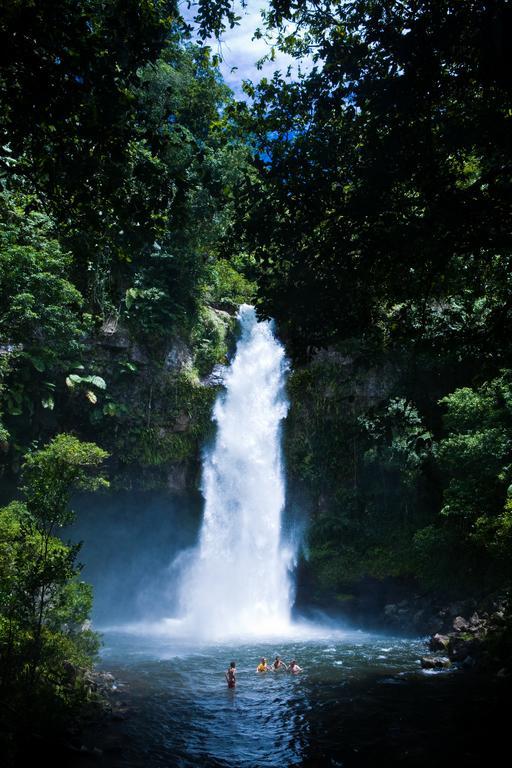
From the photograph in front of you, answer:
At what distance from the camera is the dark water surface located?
809cm

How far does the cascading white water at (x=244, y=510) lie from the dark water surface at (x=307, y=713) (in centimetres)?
688

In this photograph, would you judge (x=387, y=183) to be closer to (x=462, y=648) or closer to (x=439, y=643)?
(x=462, y=648)

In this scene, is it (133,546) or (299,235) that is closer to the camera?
(299,235)

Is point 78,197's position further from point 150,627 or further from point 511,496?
point 150,627

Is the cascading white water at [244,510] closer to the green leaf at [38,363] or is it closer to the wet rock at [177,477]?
the wet rock at [177,477]

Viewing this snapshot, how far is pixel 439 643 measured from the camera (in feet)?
47.2

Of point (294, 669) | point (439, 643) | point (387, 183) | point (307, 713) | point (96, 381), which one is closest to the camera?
point (387, 183)

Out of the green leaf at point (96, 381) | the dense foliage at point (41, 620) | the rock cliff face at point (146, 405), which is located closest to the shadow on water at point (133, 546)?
the rock cliff face at point (146, 405)

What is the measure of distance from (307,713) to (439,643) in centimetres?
592

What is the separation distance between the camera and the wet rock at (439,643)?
14.2 metres

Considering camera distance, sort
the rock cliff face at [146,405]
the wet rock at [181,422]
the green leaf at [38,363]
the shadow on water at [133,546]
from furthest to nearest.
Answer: the shadow on water at [133,546]
the wet rock at [181,422]
the rock cliff face at [146,405]
the green leaf at [38,363]

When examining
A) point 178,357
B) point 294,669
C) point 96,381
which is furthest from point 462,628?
point 178,357

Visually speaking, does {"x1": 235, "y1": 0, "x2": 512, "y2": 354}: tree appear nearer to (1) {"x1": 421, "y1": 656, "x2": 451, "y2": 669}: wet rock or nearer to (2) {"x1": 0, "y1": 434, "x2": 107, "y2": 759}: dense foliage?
(2) {"x1": 0, "y1": 434, "x2": 107, "y2": 759}: dense foliage

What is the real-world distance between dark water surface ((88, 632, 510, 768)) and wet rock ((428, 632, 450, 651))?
56cm
